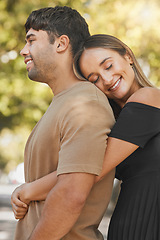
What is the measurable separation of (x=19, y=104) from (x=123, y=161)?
9.40 meters

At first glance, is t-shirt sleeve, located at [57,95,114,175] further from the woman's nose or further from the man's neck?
the woman's nose

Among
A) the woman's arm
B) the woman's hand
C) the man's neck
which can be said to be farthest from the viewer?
the man's neck

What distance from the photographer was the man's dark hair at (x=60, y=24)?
2.66 m

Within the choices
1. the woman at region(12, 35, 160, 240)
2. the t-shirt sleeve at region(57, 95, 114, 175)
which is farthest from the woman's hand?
the t-shirt sleeve at region(57, 95, 114, 175)

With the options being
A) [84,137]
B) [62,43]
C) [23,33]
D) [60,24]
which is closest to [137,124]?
[84,137]

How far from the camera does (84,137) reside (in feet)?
7.04

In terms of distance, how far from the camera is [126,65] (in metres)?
2.94

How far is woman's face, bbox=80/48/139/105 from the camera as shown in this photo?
2832 mm

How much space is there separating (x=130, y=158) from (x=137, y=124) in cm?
26

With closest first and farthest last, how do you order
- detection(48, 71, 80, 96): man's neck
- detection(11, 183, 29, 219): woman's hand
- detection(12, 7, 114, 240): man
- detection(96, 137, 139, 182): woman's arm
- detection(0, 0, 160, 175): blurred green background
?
detection(12, 7, 114, 240): man, detection(96, 137, 139, 182): woman's arm, detection(11, 183, 29, 219): woman's hand, detection(48, 71, 80, 96): man's neck, detection(0, 0, 160, 175): blurred green background

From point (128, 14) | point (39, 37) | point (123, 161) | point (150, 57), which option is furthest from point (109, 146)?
point (150, 57)

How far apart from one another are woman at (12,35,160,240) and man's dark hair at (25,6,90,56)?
0.27 feet

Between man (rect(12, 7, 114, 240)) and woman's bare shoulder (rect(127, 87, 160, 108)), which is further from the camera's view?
woman's bare shoulder (rect(127, 87, 160, 108))

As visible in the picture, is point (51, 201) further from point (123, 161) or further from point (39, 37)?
point (39, 37)
